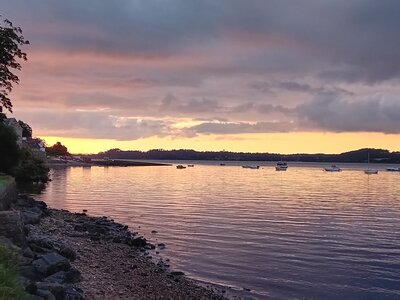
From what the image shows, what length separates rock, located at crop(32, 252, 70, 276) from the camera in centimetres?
1338

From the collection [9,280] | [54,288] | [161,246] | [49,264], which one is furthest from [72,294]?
[161,246]

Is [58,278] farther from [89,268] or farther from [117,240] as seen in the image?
[117,240]

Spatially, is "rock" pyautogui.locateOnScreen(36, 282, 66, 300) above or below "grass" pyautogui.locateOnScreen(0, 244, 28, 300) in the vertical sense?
below

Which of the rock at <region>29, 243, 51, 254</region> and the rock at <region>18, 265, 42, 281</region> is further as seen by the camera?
the rock at <region>29, 243, 51, 254</region>

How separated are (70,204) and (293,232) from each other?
86.4 ft

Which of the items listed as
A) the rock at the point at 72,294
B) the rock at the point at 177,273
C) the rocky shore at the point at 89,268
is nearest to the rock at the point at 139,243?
the rocky shore at the point at 89,268

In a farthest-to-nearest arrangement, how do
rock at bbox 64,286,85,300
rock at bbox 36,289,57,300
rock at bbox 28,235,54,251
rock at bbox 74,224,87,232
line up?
rock at bbox 74,224,87,232, rock at bbox 28,235,54,251, rock at bbox 64,286,85,300, rock at bbox 36,289,57,300

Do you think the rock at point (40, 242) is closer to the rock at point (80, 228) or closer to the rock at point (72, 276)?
the rock at point (72, 276)

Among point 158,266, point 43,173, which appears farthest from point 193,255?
point 43,173

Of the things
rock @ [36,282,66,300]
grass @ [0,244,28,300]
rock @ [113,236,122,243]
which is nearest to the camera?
grass @ [0,244,28,300]

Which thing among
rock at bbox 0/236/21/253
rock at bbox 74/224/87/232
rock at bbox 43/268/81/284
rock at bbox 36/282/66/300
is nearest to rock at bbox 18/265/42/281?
rock at bbox 43/268/81/284

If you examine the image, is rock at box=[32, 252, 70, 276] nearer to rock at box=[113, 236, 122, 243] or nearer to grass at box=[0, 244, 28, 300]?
grass at box=[0, 244, 28, 300]

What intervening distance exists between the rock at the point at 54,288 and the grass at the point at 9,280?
104cm

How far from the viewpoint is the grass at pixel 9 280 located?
25.5 ft
